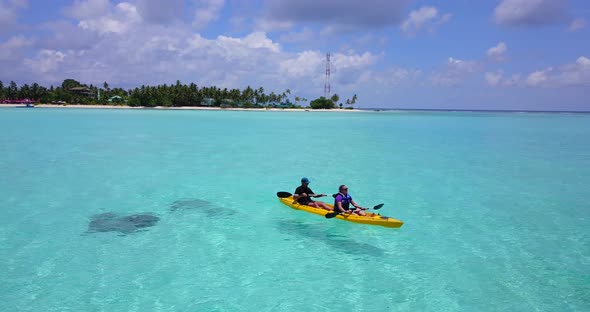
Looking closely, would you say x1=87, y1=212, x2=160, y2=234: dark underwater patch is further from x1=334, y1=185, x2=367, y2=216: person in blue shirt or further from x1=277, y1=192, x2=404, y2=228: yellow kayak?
x1=334, y1=185, x2=367, y2=216: person in blue shirt

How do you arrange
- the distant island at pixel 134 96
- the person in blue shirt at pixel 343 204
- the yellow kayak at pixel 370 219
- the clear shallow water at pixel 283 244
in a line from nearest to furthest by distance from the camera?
1. the clear shallow water at pixel 283 244
2. the yellow kayak at pixel 370 219
3. the person in blue shirt at pixel 343 204
4. the distant island at pixel 134 96

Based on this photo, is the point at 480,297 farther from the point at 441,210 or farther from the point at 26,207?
the point at 26,207

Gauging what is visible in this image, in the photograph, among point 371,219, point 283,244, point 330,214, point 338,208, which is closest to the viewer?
point 283,244

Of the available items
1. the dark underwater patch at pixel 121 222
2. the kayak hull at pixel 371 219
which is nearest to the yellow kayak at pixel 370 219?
the kayak hull at pixel 371 219

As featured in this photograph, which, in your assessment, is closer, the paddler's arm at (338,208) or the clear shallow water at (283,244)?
the clear shallow water at (283,244)

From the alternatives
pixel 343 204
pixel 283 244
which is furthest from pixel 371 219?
pixel 283 244

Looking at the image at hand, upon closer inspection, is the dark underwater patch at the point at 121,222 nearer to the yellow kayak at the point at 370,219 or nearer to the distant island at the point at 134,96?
the yellow kayak at the point at 370,219

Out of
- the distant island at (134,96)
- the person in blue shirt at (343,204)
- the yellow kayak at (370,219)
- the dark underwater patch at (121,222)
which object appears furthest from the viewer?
the distant island at (134,96)

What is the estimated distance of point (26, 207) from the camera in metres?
17.9

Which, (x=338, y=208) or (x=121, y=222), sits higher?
(x=338, y=208)

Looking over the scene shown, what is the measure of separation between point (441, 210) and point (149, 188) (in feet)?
48.5

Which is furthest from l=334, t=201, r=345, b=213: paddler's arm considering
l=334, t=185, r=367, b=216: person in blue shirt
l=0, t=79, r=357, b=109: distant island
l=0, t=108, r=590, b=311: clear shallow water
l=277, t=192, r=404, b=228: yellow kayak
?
l=0, t=79, r=357, b=109: distant island

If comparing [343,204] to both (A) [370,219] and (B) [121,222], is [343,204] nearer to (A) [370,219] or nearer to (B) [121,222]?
(A) [370,219]

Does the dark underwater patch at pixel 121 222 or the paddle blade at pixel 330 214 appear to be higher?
the paddle blade at pixel 330 214
